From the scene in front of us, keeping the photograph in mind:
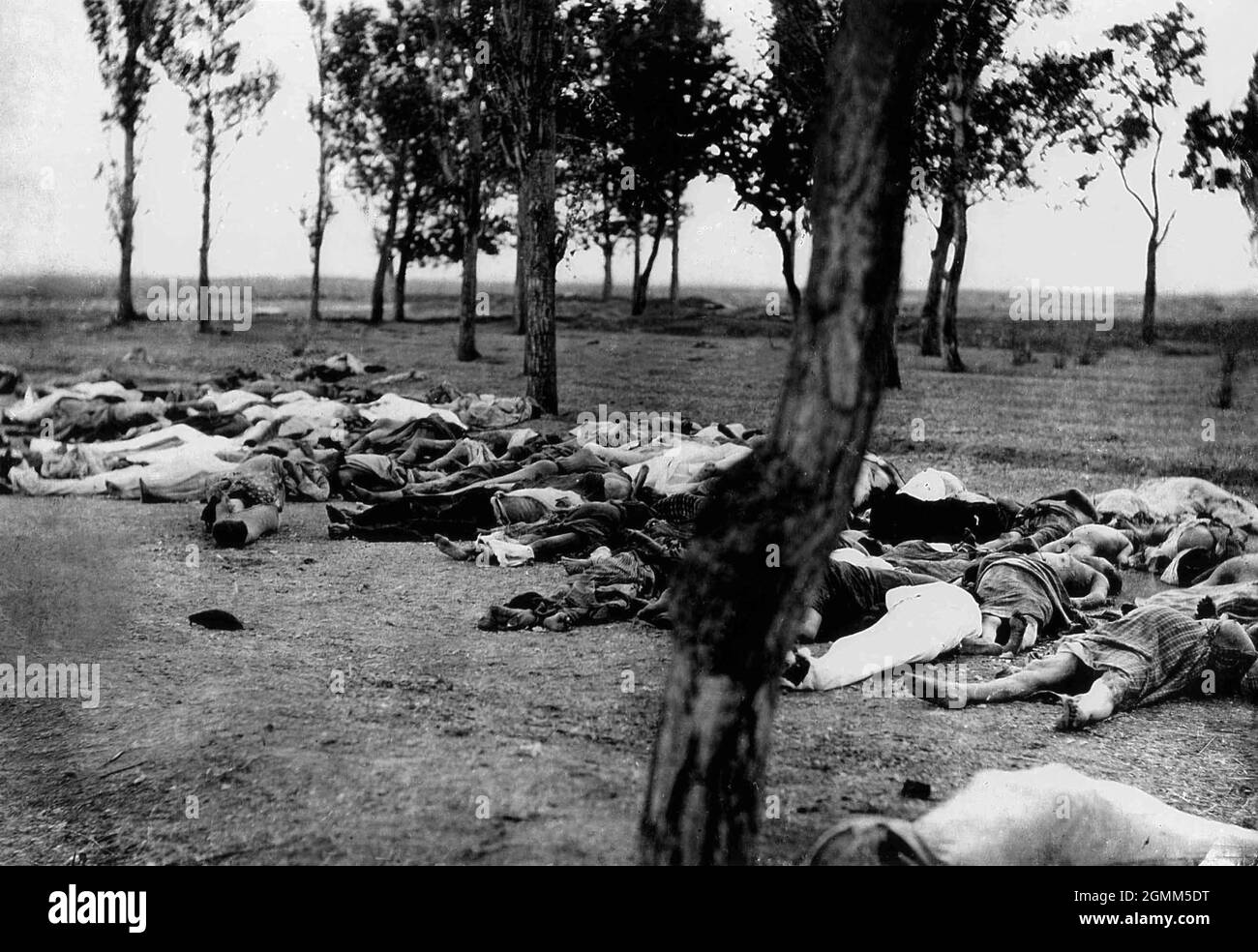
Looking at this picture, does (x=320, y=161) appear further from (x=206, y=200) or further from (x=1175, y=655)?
(x=1175, y=655)

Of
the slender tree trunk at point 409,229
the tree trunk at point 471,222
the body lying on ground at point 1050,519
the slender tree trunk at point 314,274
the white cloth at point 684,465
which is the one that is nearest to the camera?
the body lying on ground at point 1050,519

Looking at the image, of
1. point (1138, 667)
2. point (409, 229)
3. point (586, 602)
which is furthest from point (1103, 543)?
point (409, 229)

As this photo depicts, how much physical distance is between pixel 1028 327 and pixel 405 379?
19.7 feet

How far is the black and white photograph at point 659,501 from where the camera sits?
2.38 meters

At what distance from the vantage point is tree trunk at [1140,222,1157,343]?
5344 mm

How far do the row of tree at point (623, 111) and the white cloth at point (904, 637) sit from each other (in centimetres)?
154

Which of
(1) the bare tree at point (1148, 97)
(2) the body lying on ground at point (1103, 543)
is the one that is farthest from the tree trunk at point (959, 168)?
(2) the body lying on ground at point (1103, 543)

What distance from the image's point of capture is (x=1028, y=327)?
443 inches

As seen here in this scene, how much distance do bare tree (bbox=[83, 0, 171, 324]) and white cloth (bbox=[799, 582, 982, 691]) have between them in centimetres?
378

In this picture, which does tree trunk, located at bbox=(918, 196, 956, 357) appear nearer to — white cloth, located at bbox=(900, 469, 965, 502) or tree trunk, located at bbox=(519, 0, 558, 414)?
white cloth, located at bbox=(900, 469, 965, 502)

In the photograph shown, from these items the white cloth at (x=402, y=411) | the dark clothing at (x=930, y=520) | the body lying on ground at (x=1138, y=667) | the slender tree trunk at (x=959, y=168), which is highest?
the slender tree trunk at (x=959, y=168)

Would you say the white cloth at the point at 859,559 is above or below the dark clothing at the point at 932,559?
above

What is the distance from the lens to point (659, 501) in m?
5.92

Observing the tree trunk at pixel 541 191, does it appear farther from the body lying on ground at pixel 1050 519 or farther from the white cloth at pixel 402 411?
the body lying on ground at pixel 1050 519
